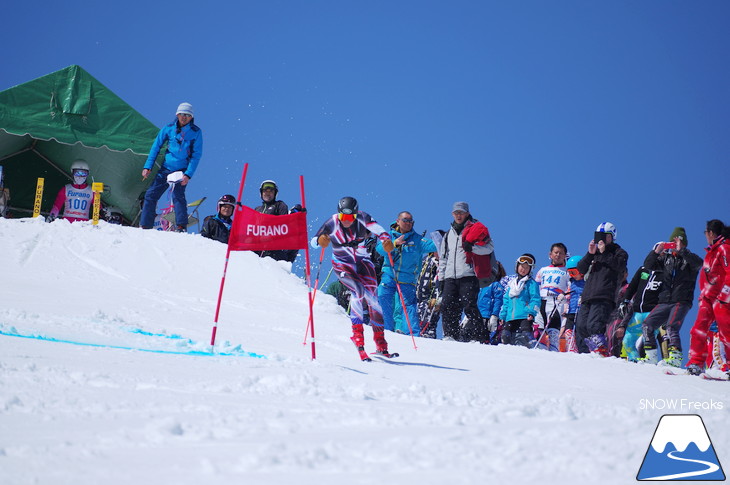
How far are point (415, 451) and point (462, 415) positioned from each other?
0.99m

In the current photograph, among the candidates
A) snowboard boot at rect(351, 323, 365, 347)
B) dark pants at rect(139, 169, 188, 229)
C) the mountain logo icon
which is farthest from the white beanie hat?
the mountain logo icon

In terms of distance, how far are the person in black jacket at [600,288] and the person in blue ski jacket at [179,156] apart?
23.2 feet

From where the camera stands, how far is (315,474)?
2920 millimetres

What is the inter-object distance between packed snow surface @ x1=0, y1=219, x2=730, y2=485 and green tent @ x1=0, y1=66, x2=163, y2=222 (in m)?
5.62

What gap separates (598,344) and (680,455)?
261 inches

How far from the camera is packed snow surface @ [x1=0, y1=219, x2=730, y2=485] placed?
300 cm

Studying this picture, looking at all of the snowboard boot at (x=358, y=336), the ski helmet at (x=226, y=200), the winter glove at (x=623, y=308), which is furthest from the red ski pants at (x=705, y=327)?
the ski helmet at (x=226, y=200)

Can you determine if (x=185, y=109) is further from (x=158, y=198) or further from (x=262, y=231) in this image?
(x=262, y=231)

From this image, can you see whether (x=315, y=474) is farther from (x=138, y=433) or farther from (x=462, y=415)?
(x=462, y=415)

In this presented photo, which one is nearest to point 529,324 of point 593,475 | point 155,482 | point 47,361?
point 47,361

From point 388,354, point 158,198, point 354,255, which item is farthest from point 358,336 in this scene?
point 158,198

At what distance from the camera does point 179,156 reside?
1318 centimetres

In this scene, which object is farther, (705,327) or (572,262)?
(572,262)

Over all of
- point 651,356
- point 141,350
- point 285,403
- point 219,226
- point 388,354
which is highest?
point 219,226
